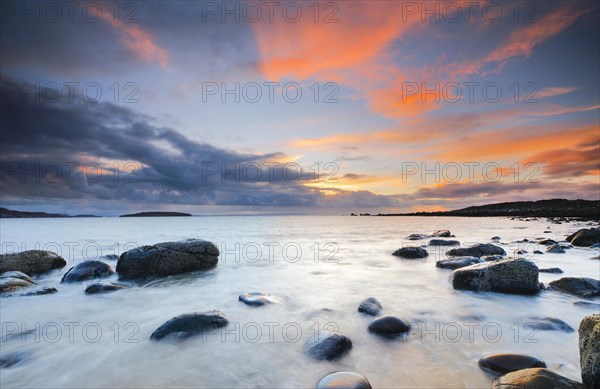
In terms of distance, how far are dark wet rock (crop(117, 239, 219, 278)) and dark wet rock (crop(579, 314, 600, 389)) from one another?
933cm

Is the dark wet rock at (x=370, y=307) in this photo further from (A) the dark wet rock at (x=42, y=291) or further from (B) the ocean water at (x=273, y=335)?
(A) the dark wet rock at (x=42, y=291)

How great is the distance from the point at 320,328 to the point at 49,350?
390 centimetres

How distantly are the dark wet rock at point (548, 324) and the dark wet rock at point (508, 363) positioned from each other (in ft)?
4.99

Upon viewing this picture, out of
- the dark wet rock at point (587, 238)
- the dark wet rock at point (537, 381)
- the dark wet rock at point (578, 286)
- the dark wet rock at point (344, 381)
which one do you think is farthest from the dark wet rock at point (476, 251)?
the dark wet rock at point (344, 381)

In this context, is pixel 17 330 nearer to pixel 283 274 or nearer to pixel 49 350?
pixel 49 350

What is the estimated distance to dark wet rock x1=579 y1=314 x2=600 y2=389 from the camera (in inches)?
109

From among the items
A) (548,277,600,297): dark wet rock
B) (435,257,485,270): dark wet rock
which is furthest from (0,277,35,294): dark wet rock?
(548,277,600,297): dark wet rock

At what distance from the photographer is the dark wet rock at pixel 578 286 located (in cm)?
636

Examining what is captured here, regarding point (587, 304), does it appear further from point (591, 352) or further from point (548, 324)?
point (591, 352)

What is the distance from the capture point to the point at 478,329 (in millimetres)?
4777

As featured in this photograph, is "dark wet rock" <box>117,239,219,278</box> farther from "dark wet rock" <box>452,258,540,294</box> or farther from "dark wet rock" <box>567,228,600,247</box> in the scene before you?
"dark wet rock" <box>567,228,600,247</box>

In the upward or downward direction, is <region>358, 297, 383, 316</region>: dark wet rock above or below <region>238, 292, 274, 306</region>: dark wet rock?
above

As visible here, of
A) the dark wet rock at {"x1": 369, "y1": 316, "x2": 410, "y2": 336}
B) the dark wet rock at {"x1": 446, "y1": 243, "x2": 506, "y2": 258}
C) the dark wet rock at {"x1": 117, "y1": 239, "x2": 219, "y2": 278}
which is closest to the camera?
the dark wet rock at {"x1": 369, "y1": 316, "x2": 410, "y2": 336}

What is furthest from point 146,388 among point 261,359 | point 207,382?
point 261,359
